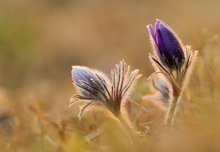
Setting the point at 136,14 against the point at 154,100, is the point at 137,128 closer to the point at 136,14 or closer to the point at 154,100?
the point at 154,100

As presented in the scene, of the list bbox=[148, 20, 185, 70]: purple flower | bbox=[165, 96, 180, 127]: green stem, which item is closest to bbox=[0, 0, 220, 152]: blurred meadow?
bbox=[165, 96, 180, 127]: green stem

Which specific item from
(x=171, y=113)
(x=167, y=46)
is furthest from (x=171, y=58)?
(x=171, y=113)

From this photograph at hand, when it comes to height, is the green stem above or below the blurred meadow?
below

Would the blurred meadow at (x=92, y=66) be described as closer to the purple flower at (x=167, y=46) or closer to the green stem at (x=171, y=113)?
the green stem at (x=171, y=113)

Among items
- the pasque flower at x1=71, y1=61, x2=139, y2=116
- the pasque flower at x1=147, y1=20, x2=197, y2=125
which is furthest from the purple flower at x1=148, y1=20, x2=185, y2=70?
the pasque flower at x1=71, y1=61, x2=139, y2=116

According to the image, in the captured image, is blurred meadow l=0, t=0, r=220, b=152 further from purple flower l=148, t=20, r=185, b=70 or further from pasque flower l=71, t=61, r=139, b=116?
purple flower l=148, t=20, r=185, b=70

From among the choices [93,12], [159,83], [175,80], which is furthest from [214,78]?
[93,12]

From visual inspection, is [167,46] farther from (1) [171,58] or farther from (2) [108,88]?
(2) [108,88]
